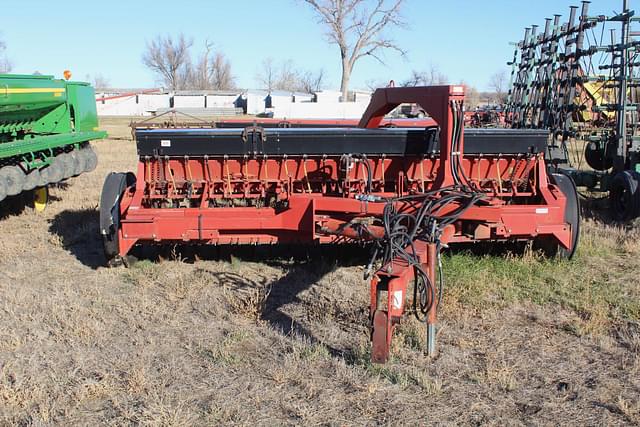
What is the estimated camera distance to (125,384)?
3.81 metres

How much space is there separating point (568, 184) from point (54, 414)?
5023mm

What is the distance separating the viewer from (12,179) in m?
7.85

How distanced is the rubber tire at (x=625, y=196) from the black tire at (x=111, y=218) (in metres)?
6.01

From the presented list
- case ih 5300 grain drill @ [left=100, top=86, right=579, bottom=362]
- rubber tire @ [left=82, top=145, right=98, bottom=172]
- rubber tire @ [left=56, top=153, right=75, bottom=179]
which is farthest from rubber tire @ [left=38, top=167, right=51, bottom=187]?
case ih 5300 grain drill @ [left=100, top=86, right=579, bottom=362]

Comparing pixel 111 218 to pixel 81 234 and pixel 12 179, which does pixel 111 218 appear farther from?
pixel 12 179

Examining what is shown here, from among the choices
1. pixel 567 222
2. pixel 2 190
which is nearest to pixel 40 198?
pixel 2 190

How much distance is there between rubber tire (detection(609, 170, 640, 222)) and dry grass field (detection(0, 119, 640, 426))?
1611 mm

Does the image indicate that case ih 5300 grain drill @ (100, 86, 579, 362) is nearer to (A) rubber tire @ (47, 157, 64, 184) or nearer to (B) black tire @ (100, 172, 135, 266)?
(B) black tire @ (100, 172, 135, 266)

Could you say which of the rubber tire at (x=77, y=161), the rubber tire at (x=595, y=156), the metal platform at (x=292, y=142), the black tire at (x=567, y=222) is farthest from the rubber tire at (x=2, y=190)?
the rubber tire at (x=595, y=156)

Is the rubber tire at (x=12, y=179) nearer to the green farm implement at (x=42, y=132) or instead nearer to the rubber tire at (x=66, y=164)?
the green farm implement at (x=42, y=132)

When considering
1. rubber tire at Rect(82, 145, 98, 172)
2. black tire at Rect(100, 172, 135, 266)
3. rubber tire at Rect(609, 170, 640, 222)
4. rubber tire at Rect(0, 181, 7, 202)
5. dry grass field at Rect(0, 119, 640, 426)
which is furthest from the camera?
rubber tire at Rect(82, 145, 98, 172)

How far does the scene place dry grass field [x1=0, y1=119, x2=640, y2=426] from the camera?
3.55m

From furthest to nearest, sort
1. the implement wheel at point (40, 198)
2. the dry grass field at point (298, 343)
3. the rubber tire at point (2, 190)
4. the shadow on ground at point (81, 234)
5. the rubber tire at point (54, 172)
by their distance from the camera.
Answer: the implement wheel at point (40, 198) → the rubber tire at point (54, 172) → the rubber tire at point (2, 190) → the shadow on ground at point (81, 234) → the dry grass field at point (298, 343)

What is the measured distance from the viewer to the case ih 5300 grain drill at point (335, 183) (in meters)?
5.42
